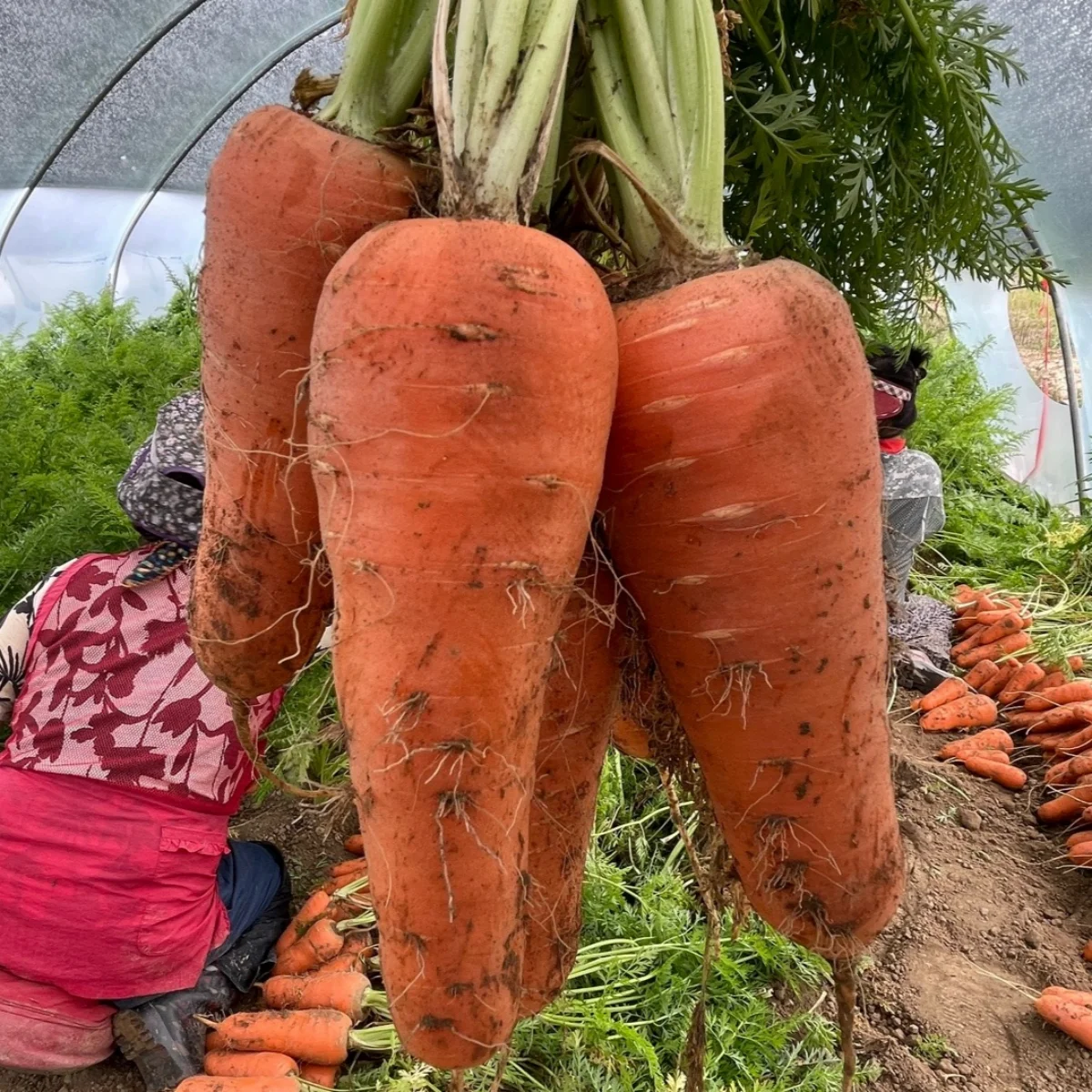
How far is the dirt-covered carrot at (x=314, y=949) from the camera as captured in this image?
2168 mm

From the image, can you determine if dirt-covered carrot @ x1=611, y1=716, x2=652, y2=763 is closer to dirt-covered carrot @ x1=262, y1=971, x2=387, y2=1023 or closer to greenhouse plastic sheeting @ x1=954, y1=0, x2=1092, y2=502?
dirt-covered carrot @ x1=262, y1=971, x2=387, y2=1023

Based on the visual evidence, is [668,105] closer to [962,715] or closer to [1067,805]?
[1067,805]

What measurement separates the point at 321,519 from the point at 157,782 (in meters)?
1.38

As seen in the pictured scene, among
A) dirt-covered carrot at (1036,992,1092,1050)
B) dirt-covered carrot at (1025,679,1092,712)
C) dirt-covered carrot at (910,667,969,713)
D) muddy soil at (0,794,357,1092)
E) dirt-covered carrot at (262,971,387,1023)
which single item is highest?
dirt-covered carrot at (1036,992,1092,1050)

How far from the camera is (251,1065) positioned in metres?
1.87

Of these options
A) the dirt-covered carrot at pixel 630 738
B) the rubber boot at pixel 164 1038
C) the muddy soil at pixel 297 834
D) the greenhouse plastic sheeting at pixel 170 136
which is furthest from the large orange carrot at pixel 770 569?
the greenhouse plastic sheeting at pixel 170 136

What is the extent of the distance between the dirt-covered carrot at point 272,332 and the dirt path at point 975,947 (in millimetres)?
1621

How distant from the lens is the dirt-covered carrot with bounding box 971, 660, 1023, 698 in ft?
10.8

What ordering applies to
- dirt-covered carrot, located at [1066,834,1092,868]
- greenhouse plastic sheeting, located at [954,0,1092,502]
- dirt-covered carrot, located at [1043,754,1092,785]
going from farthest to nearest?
1. greenhouse plastic sheeting, located at [954,0,1092,502]
2. dirt-covered carrot, located at [1043,754,1092,785]
3. dirt-covered carrot, located at [1066,834,1092,868]

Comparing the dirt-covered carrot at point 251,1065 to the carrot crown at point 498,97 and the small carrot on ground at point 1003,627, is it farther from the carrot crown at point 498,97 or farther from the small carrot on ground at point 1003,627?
the small carrot on ground at point 1003,627

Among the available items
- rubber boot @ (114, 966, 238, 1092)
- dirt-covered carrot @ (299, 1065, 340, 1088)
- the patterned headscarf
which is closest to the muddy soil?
rubber boot @ (114, 966, 238, 1092)

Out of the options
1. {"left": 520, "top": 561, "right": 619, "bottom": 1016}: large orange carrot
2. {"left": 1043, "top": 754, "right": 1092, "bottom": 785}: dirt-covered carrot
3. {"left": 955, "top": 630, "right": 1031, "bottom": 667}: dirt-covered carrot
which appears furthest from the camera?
{"left": 955, "top": 630, "right": 1031, "bottom": 667}: dirt-covered carrot

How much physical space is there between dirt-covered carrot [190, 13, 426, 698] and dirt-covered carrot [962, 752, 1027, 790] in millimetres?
2600

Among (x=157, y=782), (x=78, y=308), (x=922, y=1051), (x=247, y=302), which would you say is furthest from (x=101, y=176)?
(x=922, y=1051)
